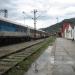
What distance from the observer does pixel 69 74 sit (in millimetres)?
9305

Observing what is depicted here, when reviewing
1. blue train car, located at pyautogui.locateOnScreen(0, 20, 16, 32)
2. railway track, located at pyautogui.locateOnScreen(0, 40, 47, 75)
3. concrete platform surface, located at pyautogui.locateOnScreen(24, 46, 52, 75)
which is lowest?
Answer: railway track, located at pyautogui.locateOnScreen(0, 40, 47, 75)

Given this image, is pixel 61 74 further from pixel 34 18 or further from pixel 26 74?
pixel 34 18

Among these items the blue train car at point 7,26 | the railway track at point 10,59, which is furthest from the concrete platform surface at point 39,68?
the blue train car at point 7,26

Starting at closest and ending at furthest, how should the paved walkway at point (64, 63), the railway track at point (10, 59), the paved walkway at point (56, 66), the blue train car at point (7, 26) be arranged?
the paved walkway at point (56, 66) → the paved walkway at point (64, 63) → the railway track at point (10, 59) → the blue train car at point (7, 26)

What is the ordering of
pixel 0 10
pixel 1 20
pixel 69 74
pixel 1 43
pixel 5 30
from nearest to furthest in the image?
pixel 69 74 < pixel 1 20 < pixel 5 30 < pixel 1 43 < pixel 0 10

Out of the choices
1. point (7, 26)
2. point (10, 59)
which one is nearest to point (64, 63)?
point (10, 59)

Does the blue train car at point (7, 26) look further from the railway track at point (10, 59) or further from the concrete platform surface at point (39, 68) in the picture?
the concrete platform surface at point (39, 68)

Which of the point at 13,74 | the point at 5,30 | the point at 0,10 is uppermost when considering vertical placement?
the point at 0,10

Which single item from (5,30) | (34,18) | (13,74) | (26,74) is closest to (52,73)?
(26,74)

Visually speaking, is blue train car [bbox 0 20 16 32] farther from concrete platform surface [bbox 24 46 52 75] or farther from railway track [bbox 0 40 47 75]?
concrete platform surface [bbox 24 46 52 75]

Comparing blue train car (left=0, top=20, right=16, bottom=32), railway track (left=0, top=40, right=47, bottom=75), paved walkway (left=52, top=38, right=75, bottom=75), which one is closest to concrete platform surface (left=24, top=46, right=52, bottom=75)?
paved walkway (left=52, top=38, right=75, bottom=75)

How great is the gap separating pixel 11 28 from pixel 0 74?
27.6 meters

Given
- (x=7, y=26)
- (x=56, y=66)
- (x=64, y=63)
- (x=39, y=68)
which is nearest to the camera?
(x=39, y=68)

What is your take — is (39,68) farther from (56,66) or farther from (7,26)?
(7,26)
